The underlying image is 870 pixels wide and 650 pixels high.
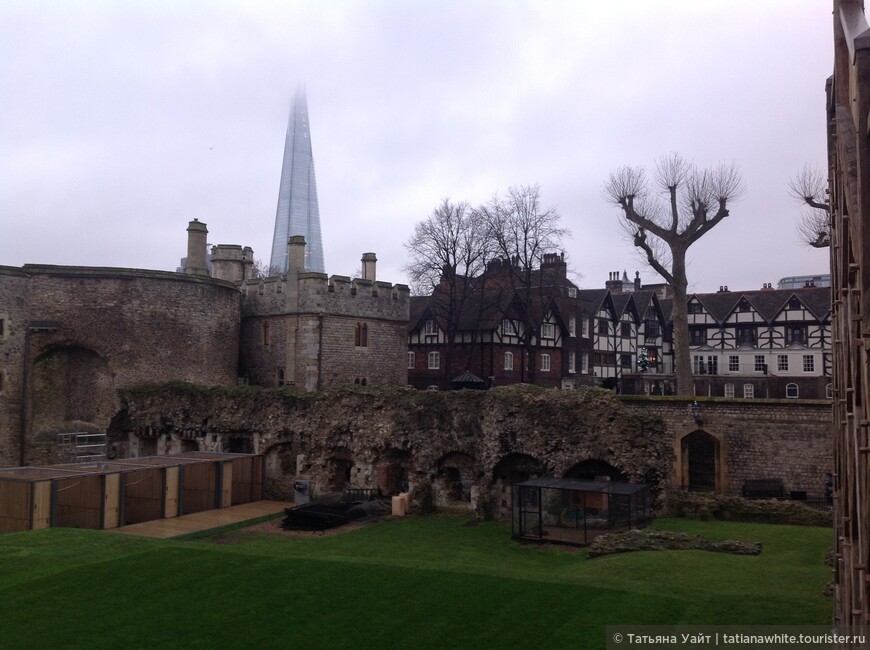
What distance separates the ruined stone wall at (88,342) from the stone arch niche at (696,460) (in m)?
19.3

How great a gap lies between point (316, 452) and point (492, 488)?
6.69 m

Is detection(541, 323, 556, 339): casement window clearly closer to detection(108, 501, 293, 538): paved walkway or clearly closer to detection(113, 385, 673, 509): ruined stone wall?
detection(113, 385, 673, 509): ruined stone wall

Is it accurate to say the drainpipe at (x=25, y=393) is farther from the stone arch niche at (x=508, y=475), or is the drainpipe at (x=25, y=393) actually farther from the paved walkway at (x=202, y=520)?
the stone arch niche at (x=508, y=475)

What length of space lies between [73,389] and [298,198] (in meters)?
126

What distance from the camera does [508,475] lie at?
22.1 metres

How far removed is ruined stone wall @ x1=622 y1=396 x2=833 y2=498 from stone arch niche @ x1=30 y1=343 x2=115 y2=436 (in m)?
19.8

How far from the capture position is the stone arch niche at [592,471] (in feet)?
68.4

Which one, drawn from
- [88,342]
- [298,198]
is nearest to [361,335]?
[88,342]

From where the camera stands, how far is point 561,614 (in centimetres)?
1042

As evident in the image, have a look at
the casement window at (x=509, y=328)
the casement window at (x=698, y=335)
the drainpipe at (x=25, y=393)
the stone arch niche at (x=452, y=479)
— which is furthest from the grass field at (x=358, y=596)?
the casement window at (x=698, y=335)

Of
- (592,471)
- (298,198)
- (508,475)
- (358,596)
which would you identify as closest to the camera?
(358,596)

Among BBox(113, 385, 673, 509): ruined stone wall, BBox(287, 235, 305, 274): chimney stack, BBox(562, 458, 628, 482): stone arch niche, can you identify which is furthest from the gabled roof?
BBox(562, 458, 628, 482): stone arch niche

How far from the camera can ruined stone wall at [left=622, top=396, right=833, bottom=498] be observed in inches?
1044

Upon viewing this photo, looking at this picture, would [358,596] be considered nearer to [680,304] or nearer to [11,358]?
[11,358]
